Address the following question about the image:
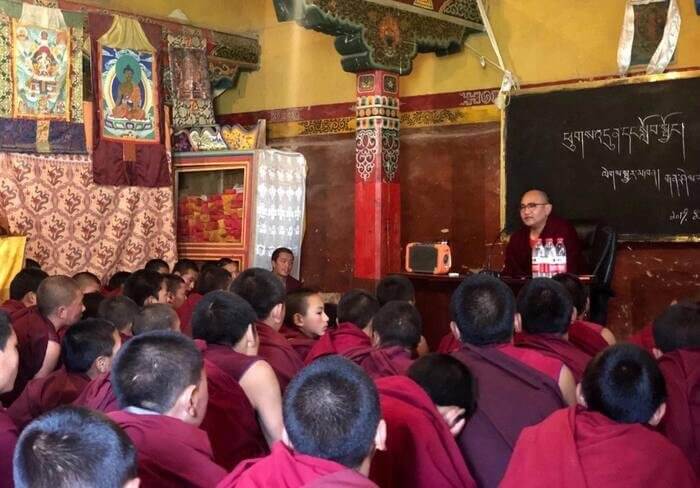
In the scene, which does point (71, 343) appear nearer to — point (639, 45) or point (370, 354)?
point (370, 354)

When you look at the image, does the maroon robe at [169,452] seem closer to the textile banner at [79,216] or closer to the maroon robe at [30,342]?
the maroon robe at [30,342]

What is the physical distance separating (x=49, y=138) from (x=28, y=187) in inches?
18.5

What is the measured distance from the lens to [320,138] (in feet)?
30.8

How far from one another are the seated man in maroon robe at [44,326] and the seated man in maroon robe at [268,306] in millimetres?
927

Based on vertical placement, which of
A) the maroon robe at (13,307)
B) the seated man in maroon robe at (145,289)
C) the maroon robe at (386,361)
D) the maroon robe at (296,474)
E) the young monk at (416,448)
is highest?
the seated man in maroon robe at (145,289)

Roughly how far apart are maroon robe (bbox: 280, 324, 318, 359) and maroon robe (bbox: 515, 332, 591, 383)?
3.45ft

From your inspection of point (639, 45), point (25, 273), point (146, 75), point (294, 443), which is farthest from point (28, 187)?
point (294, 443)

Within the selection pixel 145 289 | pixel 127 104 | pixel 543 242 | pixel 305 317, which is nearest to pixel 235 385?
pixel 305 317

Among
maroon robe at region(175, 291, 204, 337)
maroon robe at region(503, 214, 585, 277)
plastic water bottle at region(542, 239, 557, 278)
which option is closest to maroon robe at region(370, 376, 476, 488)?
maroon robe at region(175, 291, 204, 337)

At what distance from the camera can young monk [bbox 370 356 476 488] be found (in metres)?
2.51

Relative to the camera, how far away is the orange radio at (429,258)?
691 cm

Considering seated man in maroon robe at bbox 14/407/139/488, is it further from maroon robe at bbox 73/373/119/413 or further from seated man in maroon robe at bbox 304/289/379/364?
seated man in maroon robe at bbox 304/289/379/364

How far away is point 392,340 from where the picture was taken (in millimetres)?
3262

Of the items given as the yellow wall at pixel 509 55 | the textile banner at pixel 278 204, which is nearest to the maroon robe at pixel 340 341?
the yellow wall at pixel 509 55
